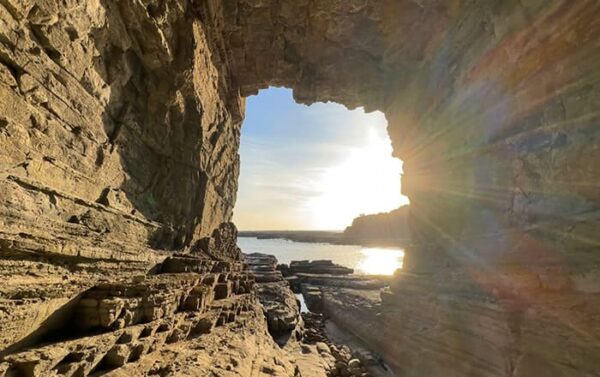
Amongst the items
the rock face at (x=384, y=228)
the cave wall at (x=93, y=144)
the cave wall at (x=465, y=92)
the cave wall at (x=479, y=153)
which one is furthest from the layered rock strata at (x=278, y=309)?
the rock face at (x=384, y=228)

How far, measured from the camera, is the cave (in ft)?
16.5

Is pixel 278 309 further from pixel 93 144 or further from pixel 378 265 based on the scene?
pixel 378 265

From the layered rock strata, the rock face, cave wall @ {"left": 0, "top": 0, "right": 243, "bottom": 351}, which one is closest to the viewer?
cave wall @ {"left": 0, "top": 0, "right": 243, "bottom": 351}

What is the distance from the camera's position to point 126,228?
24.5 ft

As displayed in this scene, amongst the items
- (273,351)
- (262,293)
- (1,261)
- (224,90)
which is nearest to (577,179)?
(273,351)

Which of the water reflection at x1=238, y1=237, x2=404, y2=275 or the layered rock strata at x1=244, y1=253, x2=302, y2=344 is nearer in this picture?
the layered rock strata at x1=244, y1=253, x2=302, y2=344

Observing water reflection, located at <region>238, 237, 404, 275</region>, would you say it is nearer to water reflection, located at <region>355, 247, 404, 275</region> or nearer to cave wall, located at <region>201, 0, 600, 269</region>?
water reflection, located at <region>355, 247, 404, 275</region>

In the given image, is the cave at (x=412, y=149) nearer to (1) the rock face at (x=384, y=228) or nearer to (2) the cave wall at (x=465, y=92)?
(2) the cave wall at (x=465, y=92)

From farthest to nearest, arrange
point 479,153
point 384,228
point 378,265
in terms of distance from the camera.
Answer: point 384,228
point 378,265
point 479,153

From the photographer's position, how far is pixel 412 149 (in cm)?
1396

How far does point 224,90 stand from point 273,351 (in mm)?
11272

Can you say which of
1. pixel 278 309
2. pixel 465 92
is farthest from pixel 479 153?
pixel 278 309

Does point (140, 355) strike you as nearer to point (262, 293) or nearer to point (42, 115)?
point (42, 115)

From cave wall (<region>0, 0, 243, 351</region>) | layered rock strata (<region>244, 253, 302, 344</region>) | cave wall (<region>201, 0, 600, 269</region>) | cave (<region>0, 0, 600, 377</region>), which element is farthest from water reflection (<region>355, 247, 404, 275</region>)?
cave wall (<region>0, 0, 243, 351</region>)
